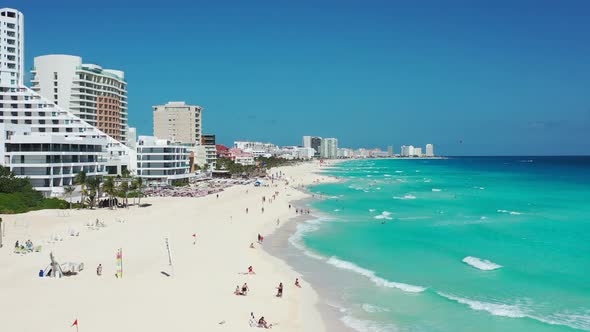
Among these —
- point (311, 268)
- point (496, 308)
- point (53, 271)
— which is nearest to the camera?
point (496, 308)

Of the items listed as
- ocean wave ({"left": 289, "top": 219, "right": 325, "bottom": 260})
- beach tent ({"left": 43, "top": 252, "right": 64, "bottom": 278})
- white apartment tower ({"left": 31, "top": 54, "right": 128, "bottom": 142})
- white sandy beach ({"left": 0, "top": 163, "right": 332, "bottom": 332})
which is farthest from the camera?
white apartment tower ({"left": 31, "top": 54, "right": 128, "bottom": 142})

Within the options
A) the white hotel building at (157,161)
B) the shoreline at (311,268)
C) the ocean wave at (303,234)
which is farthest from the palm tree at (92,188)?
the white hotel building at (157,161)

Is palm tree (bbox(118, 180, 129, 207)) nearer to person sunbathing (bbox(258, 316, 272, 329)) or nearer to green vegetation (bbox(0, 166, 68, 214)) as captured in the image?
green vegetation (bbox(0, 166, 68, 214))

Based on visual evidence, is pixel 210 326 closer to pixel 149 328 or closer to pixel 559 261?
pixel 149 328

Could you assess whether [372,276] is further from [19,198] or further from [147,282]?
[19,198]

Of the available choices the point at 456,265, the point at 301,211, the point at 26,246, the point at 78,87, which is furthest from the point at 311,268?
the point at 78,87

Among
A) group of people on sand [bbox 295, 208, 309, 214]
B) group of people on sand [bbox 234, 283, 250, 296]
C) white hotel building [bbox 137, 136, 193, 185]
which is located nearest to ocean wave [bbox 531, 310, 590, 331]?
group of people on sand [bbox 234, 283, 250, 296]

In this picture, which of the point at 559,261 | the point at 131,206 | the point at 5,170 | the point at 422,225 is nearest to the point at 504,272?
the point at 559,261
